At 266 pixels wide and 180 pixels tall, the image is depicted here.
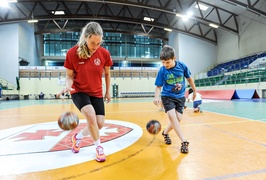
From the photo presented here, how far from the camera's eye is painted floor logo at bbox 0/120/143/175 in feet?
6.44

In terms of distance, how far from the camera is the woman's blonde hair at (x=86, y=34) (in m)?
2.09

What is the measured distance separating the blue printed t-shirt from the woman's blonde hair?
1143 mm

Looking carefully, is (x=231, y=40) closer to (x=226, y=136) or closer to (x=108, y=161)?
(x=226, y=136)

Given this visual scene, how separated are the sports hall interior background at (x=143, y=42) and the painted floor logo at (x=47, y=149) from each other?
13728mm

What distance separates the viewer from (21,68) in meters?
25.4

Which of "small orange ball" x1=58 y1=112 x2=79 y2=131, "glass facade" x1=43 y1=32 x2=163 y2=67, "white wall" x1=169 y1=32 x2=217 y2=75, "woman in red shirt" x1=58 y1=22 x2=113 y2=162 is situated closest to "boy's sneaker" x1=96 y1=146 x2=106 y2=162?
"woman in red shirt" x1=58 y1=22 x2=113 y2=162

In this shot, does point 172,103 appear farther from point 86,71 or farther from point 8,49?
point 8,49

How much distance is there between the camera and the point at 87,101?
2195 mm

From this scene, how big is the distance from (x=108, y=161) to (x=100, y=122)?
52 cm

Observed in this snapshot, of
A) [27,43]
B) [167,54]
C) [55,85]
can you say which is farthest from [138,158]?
→ [27,43]

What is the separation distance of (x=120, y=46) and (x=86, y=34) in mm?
32717

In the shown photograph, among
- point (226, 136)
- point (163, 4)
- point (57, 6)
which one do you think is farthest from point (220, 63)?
point (226, 136)

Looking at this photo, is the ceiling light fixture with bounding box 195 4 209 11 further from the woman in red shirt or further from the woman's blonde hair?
the woman's blonde hair

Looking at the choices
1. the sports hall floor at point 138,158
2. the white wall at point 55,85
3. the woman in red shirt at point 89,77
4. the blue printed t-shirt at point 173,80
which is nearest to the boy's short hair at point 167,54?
the blue printed t-shirt at point 173,80
